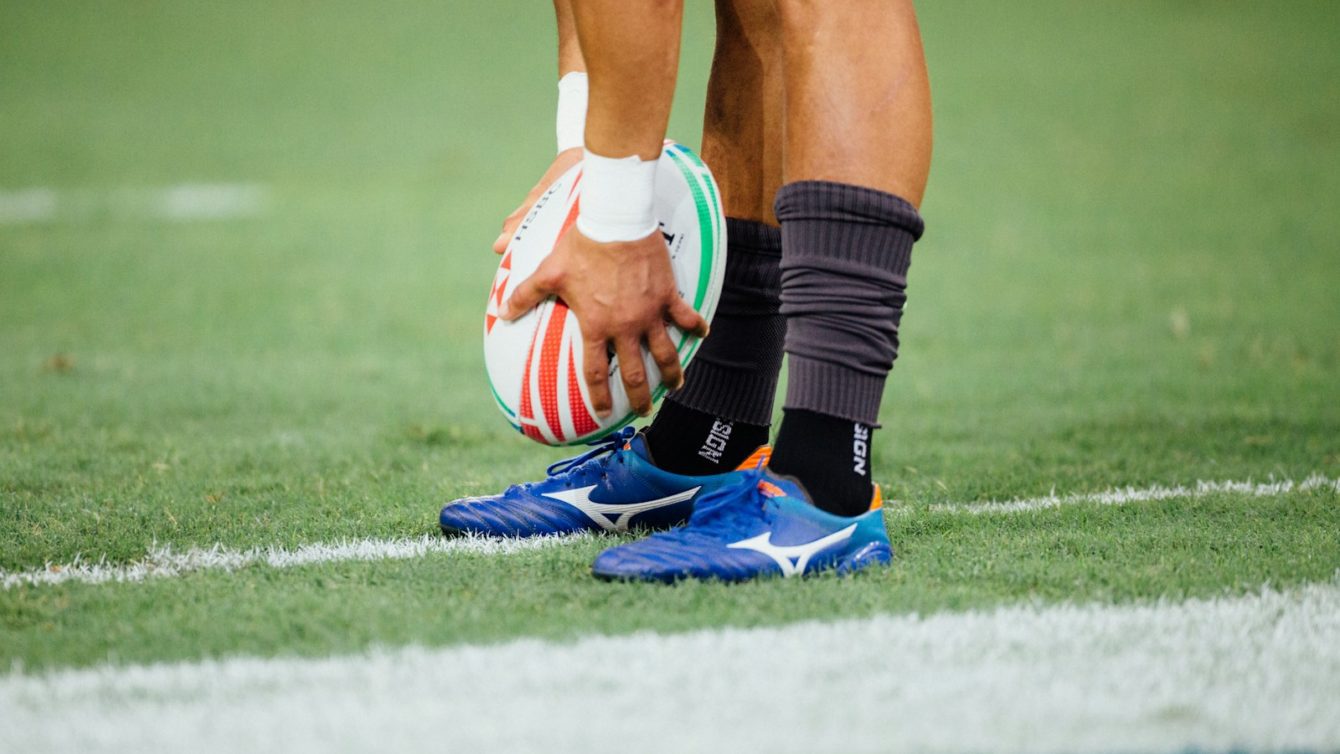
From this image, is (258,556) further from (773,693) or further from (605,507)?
(773,693)

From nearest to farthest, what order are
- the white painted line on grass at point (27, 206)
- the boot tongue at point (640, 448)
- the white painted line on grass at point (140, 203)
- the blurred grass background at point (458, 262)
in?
the boot tongue at point (640, 448), the blurred grass background at point (458, 262), the white painted line on grass at point (27, 206), the white painted line on grass at point (140, 203)

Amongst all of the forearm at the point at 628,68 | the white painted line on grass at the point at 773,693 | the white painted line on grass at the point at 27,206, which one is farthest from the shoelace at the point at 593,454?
the white painted line on grass at the point at 27,206

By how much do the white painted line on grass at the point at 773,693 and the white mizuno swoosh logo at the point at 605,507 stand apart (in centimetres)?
66

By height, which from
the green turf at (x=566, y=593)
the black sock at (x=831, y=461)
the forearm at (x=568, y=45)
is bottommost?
the green turf at (x=566, y=593)

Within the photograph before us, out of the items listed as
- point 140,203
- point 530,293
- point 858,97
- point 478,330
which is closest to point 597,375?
point 530,293

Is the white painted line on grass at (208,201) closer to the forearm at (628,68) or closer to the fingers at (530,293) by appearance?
the fingers at (530,293)

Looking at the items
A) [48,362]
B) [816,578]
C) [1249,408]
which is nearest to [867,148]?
[816,578]

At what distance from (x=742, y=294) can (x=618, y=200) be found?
18.4 inches

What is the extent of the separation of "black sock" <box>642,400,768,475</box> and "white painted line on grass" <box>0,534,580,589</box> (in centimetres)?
23

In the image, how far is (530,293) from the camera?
6.81 ft

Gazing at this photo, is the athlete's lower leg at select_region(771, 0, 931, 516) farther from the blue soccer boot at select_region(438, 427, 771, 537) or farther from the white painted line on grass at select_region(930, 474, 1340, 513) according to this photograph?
the white painted line on grass at select_region(930, 474, 1340, 513)

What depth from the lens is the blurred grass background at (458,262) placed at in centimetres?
292

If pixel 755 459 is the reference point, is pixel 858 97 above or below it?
above

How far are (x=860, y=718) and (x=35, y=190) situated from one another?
9.96 meters
